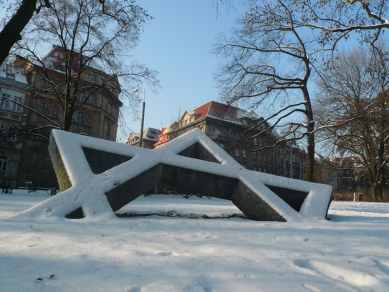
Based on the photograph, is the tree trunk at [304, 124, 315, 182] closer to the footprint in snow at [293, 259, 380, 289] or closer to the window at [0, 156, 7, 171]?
the footprint in snow at [293, 259, 380, 289]

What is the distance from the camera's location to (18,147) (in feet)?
99.9

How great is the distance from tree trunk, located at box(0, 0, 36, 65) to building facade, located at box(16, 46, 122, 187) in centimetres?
793

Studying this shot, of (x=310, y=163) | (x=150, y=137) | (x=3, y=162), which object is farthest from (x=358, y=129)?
(x=150, y=137)

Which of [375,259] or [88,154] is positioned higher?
[88,154]

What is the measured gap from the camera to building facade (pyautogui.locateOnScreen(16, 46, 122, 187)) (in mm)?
15594

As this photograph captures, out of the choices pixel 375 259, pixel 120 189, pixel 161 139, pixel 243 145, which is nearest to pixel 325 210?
pixel 375 259

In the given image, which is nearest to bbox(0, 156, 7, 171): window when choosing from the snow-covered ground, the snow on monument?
the snow on monument

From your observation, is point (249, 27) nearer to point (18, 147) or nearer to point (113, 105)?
point (113, 105)

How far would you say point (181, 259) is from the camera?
2.72 metres

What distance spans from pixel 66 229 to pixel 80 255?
1.27m

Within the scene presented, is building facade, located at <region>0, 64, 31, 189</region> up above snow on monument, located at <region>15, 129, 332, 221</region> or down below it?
above

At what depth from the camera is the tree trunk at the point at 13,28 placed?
21.1 ft

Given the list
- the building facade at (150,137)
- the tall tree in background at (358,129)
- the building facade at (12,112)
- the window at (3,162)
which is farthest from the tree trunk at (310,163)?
the building facade at (150,137)

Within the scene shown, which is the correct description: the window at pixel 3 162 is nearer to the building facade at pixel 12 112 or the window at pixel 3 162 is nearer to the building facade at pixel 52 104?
the building facade at pixel 12 112
